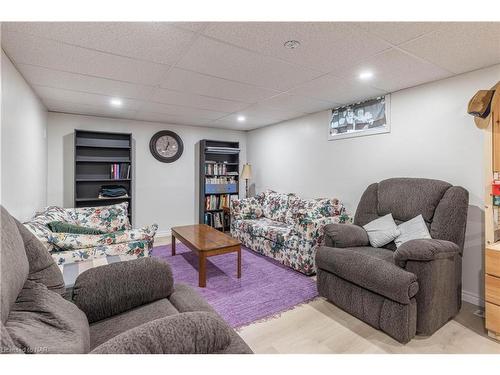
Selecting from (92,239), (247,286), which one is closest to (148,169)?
(92,239)

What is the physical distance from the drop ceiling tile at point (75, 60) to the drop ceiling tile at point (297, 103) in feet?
4.84

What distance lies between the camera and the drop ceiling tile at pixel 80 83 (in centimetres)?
240

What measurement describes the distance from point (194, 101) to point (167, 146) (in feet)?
5.77

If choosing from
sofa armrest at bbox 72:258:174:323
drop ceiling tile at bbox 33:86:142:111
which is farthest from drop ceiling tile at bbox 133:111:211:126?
sofa armrest at bbox 72:258:174:323

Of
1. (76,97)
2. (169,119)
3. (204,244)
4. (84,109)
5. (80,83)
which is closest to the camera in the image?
(80,83)

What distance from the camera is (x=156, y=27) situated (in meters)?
1.67

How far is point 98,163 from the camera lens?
170 inches

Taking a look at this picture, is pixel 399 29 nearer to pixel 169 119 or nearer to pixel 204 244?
pixel 204 244

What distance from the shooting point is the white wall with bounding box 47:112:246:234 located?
4004mm

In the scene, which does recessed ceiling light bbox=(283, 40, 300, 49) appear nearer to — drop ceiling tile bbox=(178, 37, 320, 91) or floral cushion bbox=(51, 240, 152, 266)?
drop ceiling tile bbox=(178, 37, 320, 91)

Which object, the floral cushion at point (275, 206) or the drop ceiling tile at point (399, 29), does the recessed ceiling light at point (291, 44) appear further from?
the floral cushion at point (275, 206)

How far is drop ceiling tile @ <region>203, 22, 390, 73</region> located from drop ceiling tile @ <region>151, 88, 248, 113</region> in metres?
1.43
